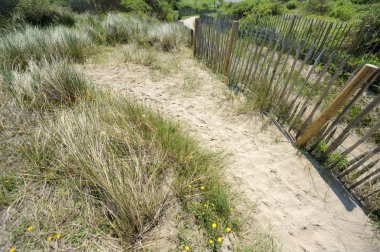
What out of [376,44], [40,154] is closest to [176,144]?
[40,154]

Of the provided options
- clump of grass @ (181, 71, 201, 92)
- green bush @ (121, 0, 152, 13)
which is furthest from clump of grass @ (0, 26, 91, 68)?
green bush @ (121, 0, 152, 13)

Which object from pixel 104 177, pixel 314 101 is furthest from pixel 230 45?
pixel 104 177

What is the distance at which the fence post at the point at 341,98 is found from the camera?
188cm

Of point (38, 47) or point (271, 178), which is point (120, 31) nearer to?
point (38, 47)

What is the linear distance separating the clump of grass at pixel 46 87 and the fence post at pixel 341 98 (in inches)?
155

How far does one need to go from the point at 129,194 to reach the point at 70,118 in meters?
1.56

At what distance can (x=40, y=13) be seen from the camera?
22.8ft

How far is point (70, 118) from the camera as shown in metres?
2.44

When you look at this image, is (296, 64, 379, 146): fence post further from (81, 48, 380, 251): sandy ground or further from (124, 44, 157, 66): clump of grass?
(124, 44, 157, 66): clump of grass

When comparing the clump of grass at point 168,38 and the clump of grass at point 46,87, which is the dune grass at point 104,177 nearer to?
the clump of grass at point 46,87

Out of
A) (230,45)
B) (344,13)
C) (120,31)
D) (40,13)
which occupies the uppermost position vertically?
(344,13)

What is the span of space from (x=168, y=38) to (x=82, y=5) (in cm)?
910

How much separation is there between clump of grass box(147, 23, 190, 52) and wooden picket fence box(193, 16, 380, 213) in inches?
54.1

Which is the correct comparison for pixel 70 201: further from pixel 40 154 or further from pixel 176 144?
pixel 176 144
